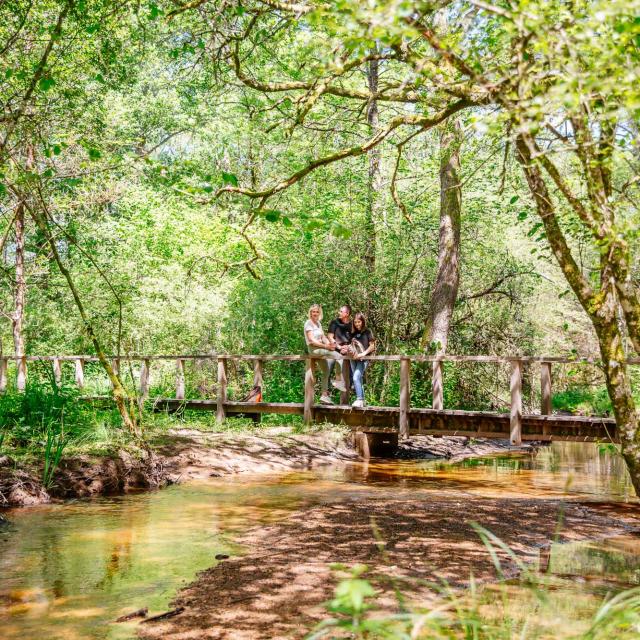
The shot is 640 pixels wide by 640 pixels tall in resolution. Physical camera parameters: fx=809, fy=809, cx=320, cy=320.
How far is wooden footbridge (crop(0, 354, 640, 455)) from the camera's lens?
1146 centimetres

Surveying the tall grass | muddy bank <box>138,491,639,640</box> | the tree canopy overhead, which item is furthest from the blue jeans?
the tall grass

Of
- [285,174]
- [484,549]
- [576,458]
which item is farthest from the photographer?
[285,174]

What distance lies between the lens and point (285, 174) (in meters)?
23.9

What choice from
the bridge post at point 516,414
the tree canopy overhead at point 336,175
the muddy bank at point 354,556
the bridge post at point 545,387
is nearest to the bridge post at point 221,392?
the tree canopy overhead at point 336,175

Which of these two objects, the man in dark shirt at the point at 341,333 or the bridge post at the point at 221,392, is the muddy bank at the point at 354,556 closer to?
the man in dark shirt at the point at 341,333

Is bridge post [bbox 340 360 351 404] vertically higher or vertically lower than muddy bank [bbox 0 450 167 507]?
higher

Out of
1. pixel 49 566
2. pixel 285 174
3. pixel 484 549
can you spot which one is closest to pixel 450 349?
pixel 285 174

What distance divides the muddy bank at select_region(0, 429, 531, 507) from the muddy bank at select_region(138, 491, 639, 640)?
2.90m

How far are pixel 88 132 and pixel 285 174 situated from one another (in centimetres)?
847

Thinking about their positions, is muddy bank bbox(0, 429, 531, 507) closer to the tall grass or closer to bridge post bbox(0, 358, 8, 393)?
the tall grass

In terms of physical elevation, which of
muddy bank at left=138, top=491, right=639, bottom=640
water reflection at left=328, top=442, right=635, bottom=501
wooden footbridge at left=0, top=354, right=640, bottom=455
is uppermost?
wooden footbridge at left=0, top=354, right=640, bottom=455

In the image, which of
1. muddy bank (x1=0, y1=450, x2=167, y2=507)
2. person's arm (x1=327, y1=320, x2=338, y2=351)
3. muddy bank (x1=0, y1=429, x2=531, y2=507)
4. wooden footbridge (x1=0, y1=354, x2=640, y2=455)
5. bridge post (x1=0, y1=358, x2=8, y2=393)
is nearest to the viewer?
muddy bank (x1=0, y1=450, x2=167, y2=507)

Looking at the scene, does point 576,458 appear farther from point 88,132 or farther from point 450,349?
point 88,132

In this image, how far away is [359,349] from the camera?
14.5 metres
